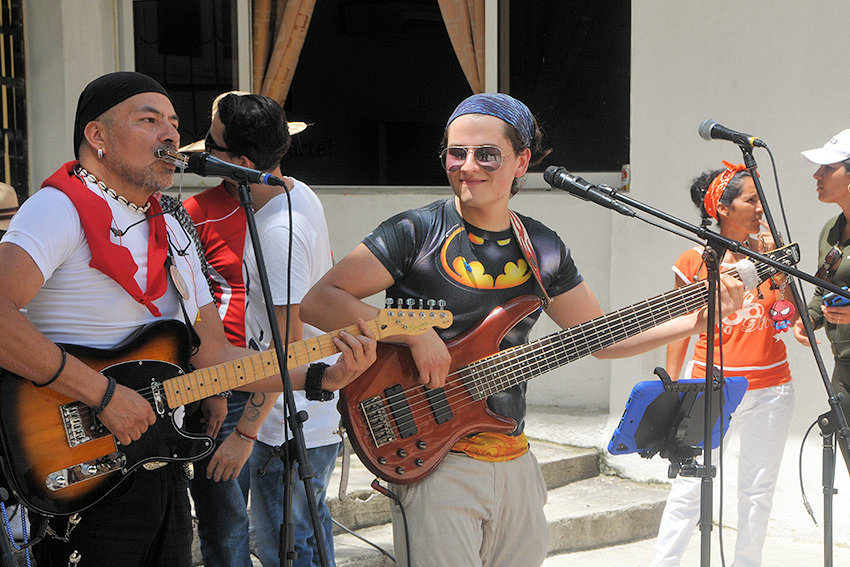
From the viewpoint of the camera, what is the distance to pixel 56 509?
2480mm

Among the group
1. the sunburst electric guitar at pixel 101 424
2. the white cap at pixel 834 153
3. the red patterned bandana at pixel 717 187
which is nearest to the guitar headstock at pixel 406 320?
the sunburst electric guitar at pixel 101 424

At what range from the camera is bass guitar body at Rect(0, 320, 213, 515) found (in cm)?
247

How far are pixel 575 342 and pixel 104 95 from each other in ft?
5.20

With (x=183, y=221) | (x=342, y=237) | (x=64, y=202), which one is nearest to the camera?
(x=64, y=202)

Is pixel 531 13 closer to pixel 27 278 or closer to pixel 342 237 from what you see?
pixel 342 237

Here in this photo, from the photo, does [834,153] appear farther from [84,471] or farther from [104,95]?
[84,471]

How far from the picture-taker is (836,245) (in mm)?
4406

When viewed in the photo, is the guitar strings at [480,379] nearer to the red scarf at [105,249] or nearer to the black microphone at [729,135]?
the red scarf at [105,249]

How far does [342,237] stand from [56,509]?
13.7 feet

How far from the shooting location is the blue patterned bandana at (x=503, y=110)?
2844 millimetres

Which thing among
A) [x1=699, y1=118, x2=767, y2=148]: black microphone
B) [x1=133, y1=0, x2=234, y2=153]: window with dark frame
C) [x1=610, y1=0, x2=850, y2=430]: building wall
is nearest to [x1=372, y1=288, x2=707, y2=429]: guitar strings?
[x1=699, y1=118, x2=767, y2=148]: black microphone

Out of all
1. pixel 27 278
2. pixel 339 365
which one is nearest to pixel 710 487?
pixel 339 365

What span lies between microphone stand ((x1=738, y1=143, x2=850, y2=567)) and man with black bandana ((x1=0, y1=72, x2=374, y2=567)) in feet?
4.84

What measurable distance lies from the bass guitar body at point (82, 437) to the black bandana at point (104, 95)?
0.62 meters
